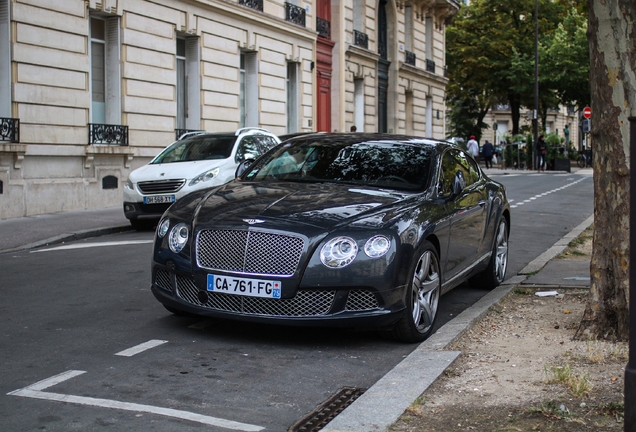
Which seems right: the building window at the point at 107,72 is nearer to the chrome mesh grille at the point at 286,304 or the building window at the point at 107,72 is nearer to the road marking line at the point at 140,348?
the road marking line at the point at 140,348

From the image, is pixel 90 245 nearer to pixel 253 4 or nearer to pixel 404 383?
pixel 404 383

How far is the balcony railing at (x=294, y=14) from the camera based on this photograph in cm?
2822

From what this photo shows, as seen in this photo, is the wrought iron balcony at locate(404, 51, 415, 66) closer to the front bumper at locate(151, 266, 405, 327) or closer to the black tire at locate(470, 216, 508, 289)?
the black tire at locate(470, 216, 508, 289)

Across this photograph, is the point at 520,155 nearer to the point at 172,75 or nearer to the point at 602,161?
the point at 172,75

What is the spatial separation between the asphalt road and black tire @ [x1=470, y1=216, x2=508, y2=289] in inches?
4.9

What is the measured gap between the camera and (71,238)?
13.4 meters

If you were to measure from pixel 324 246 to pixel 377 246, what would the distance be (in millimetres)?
354

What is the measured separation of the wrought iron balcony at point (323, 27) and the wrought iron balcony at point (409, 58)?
860cm

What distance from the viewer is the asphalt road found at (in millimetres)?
4496

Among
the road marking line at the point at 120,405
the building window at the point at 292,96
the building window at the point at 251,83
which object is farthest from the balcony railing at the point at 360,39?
the road marking line at the point at 120,405

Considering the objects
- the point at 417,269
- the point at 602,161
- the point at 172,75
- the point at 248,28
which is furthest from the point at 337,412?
the point at 248,28

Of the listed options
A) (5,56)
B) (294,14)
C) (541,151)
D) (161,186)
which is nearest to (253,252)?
(161,186)

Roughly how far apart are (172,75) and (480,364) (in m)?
17.4

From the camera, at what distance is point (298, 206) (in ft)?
20.5
